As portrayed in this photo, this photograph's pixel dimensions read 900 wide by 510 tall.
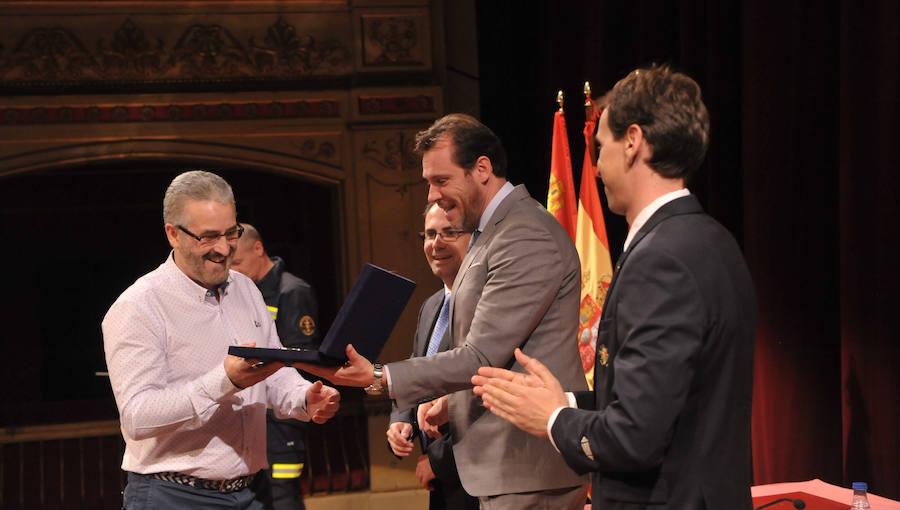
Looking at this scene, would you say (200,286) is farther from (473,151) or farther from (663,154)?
(663,154)

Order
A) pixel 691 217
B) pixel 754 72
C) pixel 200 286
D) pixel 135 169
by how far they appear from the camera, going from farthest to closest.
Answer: pixel 135 169 < pixel 754 72 < pixel 200 286 < pixel 691 217

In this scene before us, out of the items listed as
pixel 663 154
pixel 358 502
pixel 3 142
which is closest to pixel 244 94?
pixel 3 142

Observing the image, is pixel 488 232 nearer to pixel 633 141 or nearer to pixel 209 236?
pixel 209 236

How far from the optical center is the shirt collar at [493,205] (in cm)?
239

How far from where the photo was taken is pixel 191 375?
2.20m

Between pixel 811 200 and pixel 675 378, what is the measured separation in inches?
89.5

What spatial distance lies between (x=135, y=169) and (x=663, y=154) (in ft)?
19.2

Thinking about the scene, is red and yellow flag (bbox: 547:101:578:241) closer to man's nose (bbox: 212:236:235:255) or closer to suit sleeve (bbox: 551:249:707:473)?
man's nose (bbox: 212:236:235:255)

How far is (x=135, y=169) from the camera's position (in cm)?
669

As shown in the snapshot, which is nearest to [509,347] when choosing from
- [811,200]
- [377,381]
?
[377,381]

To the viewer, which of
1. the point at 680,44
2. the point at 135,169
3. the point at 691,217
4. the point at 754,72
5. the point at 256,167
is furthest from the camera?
the point at 135,169

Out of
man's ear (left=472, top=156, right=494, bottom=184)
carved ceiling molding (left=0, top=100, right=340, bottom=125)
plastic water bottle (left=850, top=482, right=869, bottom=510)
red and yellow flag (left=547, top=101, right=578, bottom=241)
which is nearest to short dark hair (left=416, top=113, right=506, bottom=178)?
man's ear (left=472, top=156, right=494, bottom=184)

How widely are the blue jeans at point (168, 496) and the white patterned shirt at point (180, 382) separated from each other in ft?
0.12

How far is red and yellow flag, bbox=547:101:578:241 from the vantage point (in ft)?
13.1
